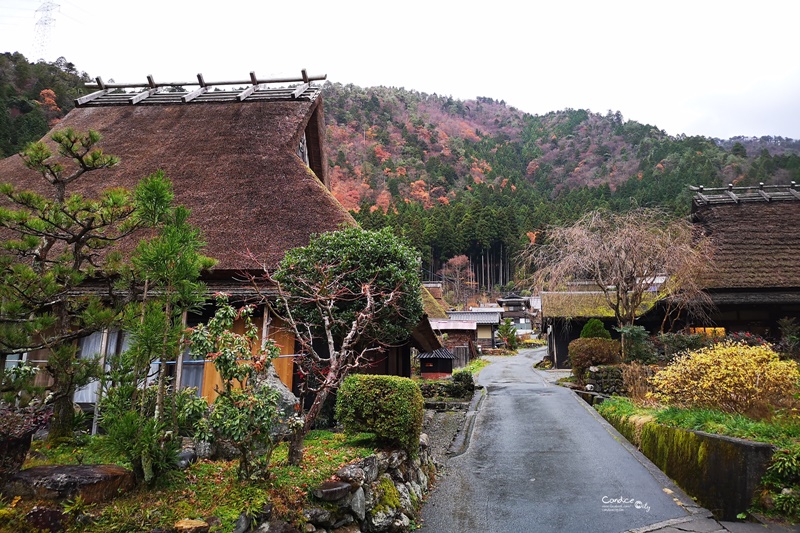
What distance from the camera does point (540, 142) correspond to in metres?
96.8

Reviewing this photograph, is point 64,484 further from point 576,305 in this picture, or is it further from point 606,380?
point 576,305

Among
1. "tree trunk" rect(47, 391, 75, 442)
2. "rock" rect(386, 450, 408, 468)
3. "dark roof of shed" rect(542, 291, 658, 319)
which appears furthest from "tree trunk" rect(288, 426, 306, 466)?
"dark roof of shed" rect(542, 291, 658, 319)

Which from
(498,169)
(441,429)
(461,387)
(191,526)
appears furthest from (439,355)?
(498,169)

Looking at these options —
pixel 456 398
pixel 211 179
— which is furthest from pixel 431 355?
pixel 211 179

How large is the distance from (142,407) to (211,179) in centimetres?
816

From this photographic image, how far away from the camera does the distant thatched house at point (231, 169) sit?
9016mm

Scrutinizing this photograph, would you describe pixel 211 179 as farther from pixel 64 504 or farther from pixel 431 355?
pixel 431 355

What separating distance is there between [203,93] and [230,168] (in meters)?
6.04

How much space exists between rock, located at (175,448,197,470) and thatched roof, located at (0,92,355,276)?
4.04 m

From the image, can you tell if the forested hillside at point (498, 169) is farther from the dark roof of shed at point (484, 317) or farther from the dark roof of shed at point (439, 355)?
the dark roof of shed at point (439, 355)

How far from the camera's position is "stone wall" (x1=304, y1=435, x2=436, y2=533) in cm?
455

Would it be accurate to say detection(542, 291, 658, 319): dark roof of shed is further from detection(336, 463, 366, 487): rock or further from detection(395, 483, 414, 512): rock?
detection(336, 463, 366, 487): rock

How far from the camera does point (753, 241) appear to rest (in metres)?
18.5

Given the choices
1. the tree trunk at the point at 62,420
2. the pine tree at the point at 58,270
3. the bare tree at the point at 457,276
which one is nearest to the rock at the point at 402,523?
the pine tree at the point at 58,270
